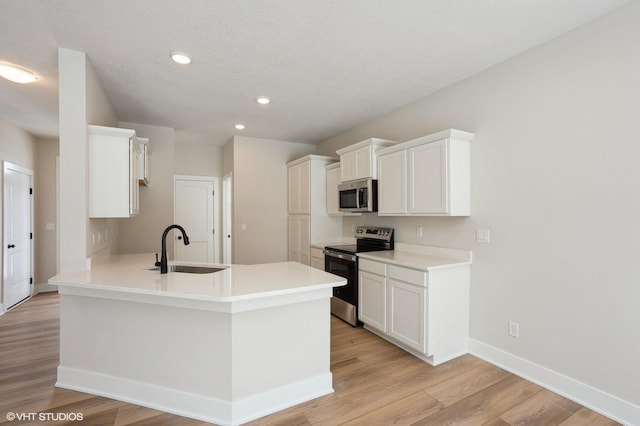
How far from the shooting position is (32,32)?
2193 millimetres

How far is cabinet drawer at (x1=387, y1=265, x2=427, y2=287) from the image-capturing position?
8.59 feet

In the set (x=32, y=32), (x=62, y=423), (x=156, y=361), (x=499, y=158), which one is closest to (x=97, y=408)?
(x=62, y=423)

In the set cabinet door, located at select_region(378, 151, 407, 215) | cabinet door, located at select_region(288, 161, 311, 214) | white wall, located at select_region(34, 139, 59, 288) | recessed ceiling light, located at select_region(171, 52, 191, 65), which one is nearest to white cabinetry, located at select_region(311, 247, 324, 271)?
cabinet door, located at select_region(288, 161, 311, 214)

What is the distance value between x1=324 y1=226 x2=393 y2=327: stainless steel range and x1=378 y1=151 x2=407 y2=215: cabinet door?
0.48 m

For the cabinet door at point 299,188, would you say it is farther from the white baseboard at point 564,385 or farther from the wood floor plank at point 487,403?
the wood floor plank at point 487,403

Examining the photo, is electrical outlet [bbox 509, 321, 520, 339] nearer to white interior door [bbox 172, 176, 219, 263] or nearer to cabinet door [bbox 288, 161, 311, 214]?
cabinet door [bbox 288, 161, 311, 214]

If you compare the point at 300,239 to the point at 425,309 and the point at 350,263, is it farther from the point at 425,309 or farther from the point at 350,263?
the point at 425,309

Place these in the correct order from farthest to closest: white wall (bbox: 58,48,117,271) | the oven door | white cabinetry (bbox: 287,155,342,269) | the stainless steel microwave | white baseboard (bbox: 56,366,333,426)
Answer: white cabinetry (bbox: 287,155,342,269) < the stainless steel microwave < the oven door < white wall (bbox: 58,48,117,271) < white baseboard (bbox: 56,366,333,426)

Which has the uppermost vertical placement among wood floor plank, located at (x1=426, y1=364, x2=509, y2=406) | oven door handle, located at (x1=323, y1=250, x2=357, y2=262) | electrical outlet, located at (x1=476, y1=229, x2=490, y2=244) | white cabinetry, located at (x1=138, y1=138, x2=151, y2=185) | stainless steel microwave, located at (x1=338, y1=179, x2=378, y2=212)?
white cabinetry, located at (x1=138, y1=138, x2=151, y2=185)

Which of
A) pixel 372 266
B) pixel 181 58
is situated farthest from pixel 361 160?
pixel 181 58

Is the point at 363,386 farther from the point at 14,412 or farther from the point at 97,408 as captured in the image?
the point at 14,412

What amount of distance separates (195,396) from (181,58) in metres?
2.59

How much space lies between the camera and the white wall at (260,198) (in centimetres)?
501

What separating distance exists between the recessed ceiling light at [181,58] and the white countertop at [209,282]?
5.85 feet
